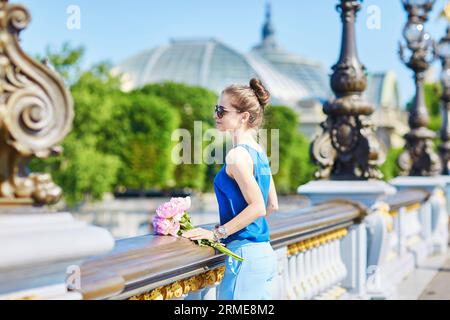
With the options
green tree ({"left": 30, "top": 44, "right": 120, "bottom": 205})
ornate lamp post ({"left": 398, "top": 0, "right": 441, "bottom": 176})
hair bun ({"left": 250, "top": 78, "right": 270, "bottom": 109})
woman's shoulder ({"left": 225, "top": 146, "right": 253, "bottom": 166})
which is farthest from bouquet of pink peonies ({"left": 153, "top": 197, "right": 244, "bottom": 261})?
green tree ({"left": 30, "top": 44, "right": 120, "bottom": 205})

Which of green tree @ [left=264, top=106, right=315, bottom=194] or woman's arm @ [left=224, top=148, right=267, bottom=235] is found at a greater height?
woman's arm @ [left=224, top=148, right=267, bottom=235]

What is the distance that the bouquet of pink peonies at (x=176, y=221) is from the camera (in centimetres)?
488

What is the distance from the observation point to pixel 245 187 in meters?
4.62

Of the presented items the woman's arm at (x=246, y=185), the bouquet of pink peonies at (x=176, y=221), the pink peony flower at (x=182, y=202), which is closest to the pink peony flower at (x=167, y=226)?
the bouquet of pink peonies at (x=176, y=221)

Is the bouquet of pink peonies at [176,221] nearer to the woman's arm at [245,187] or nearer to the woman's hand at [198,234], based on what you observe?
the woman's hand at [198,234]

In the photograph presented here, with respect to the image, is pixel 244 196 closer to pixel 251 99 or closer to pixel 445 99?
pixel 251 99

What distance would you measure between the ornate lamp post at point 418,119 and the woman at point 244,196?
1151cm

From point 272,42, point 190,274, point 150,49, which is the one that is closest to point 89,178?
point 190,274

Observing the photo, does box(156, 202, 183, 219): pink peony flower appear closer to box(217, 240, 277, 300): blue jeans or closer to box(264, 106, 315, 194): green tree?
box(217, 240, 277, 300): blue jeans

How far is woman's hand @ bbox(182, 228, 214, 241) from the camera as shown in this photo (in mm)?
4980

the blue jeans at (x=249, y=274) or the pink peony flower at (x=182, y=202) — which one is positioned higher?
the pink peony flower at (x=182, y=202)

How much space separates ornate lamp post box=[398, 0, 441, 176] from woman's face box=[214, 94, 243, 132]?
456 inches
